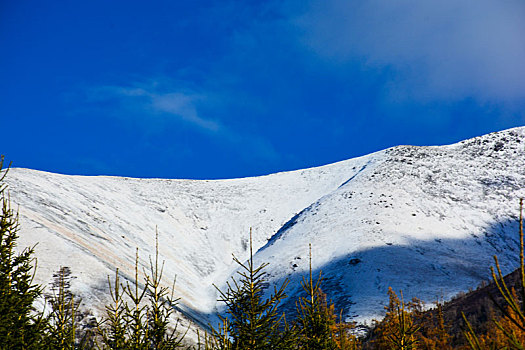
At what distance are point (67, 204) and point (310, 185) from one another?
6308 cm

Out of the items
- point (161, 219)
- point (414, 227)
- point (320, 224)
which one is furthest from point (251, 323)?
point (161, 219)

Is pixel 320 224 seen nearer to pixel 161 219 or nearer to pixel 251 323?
pixel 161 219

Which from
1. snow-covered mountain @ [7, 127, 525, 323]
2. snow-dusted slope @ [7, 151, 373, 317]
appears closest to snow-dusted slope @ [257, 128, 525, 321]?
snow-covered mountain @ [7, 127, 525, 323]

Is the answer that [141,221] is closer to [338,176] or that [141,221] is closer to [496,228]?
[338,176]

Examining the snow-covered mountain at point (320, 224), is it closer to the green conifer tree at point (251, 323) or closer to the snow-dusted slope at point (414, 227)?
the snow-dusted slope at point (414, 227)

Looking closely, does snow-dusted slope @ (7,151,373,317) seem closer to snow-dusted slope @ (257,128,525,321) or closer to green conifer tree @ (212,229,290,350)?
snow-dusted slope @ (257,128,525,321)

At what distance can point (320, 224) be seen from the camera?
8319 cm

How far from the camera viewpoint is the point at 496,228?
77.4m

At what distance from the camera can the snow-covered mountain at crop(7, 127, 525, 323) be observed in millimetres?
58188

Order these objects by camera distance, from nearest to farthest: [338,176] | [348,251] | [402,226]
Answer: [348,251], [402,226], [338,176]

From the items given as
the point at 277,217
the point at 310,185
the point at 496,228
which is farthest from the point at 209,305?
the point at 310,185

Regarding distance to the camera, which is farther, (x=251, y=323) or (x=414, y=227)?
(x=414, y=227)

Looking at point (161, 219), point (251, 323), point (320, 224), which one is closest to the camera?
point (251, 323)

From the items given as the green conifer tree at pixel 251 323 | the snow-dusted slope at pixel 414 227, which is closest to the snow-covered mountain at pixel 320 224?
the snow-dusted slope at pixel 414 227
